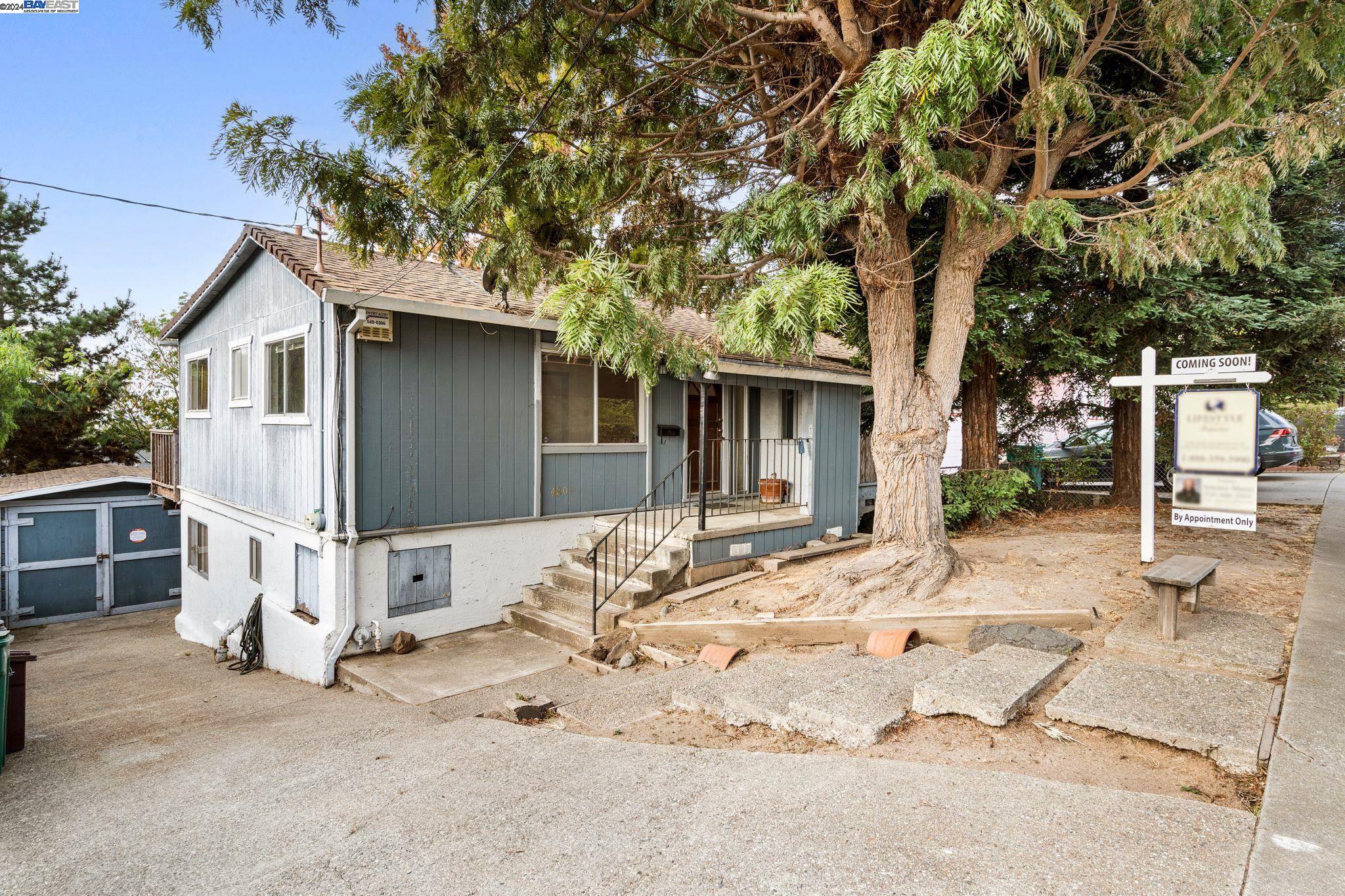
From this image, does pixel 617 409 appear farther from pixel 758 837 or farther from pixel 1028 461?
pixel 1028 461

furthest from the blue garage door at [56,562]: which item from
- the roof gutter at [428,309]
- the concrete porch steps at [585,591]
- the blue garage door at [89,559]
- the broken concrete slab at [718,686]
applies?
the broken concrete slab at [718,686]

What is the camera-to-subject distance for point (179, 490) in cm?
1217

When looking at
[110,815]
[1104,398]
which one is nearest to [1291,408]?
[1104,398]

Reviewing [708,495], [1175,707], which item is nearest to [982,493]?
[708,495]

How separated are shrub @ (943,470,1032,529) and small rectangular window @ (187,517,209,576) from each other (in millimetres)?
11792

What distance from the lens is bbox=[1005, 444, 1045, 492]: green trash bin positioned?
1326 centimetres

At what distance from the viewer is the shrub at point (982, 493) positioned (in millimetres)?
10453

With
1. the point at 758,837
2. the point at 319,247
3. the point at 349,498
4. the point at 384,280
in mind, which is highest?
the point at 319,247

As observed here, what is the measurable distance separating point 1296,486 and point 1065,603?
40.8 ft

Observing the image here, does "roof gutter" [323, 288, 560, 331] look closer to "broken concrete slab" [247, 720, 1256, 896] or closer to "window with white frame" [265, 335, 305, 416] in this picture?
"window with white frame" [265, 335, 305, 416]

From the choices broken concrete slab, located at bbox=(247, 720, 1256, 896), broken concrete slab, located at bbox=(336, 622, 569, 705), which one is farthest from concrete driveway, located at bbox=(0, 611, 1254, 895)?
broken concrete slab, located at bbox=(336, 622, 569, 705)

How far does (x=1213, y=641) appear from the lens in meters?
4.46

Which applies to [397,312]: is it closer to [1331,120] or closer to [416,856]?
[416,856]

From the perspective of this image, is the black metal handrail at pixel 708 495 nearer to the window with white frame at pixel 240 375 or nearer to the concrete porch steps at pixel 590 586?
the concrete porch steps at pixel 590 586
